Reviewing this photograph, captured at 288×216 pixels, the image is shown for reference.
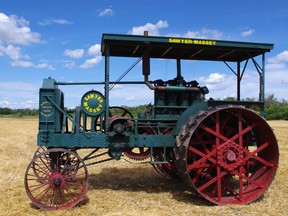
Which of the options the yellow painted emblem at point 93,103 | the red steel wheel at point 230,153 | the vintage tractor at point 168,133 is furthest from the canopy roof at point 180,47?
the red steel wheel at point 230,153

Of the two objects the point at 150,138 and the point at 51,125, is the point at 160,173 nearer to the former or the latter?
the point at 150,138

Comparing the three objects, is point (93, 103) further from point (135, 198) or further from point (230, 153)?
point (230, 153)

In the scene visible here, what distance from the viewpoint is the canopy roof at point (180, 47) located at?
6457 millimetres

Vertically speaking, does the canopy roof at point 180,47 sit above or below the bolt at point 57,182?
above

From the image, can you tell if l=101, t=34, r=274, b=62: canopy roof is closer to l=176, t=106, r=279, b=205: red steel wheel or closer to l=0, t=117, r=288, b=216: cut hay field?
l=176, t=106, r=279, b=205: red steel wheel

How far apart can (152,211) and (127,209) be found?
0.43m

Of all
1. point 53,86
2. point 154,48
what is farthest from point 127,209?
→ point 154,48

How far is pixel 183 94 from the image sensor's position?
733 centimetres

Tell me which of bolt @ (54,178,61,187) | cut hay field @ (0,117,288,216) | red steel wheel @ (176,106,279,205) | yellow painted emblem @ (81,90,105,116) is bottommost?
cut hay field @ (0,117,288,216)

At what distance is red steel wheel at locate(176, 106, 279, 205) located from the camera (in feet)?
19.9

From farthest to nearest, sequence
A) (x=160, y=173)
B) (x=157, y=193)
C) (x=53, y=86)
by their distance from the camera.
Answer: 1. (x=160, y=173)
2. (x=157, y=193)
3. (x=53, y=86)

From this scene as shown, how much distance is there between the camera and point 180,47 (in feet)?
22.1

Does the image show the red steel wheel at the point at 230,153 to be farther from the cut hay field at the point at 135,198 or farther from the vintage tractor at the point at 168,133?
the cut hay field at the point at 135,198

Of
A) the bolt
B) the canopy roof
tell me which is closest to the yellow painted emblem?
the canopy roof
